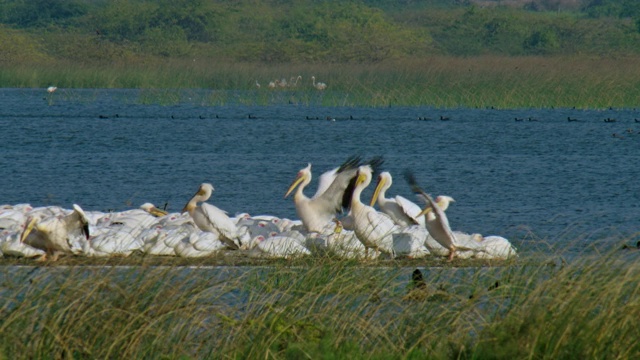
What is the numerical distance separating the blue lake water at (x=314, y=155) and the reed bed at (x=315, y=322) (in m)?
4.82

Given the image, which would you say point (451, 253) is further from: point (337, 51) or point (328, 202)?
point (337, 51)

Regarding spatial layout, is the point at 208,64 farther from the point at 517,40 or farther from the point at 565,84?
the point at 517,40

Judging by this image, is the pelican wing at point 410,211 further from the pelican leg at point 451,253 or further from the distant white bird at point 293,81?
the distant white bird at point 293,81

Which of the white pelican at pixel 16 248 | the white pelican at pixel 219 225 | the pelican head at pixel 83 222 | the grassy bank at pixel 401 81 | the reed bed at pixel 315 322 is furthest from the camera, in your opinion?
the grassy bank at pixel 401 81

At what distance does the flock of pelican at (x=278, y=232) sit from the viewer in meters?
10.1

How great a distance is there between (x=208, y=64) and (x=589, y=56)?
14987mm

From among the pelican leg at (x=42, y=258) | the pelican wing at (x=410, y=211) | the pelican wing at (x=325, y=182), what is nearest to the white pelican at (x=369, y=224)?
the pelican wing at (x=410, y=211)

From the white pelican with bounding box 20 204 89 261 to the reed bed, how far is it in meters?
3.23

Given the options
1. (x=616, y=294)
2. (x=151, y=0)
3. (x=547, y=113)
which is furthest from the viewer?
(x=151, y=0)

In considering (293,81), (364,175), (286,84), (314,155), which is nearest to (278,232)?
(364,175)

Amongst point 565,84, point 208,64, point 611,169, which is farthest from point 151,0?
point 611,169

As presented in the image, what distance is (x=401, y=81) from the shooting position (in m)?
33.5

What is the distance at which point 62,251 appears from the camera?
400 inches

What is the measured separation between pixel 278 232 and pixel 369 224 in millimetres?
1225
